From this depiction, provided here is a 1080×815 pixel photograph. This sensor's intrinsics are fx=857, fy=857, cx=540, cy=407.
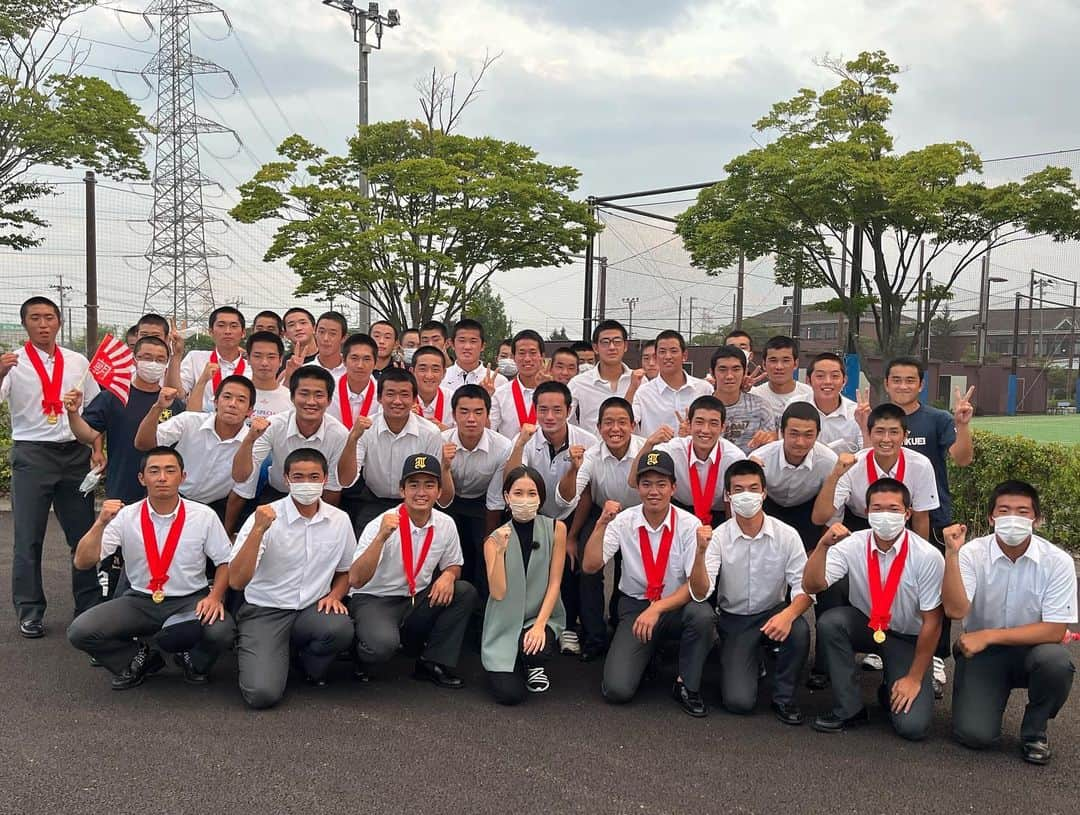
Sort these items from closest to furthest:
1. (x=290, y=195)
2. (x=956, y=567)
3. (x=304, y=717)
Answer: (x=956, y=567)
(x=304, y=717)
(x=290, y=195)

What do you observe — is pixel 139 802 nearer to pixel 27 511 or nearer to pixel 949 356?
pixel 27 511

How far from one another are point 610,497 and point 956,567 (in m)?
2.17

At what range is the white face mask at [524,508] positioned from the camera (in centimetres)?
496

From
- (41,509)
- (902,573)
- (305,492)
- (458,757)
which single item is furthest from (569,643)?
(41,509)

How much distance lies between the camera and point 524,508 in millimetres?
4961

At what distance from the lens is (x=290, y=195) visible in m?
17.1

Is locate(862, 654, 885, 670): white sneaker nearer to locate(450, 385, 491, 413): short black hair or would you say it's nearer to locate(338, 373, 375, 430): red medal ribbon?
locate(450, 385, 491, 413): short black hair

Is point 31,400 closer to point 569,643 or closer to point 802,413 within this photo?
point 569,643

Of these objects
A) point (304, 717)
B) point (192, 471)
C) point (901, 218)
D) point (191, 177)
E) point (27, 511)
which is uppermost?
point (191, 177)

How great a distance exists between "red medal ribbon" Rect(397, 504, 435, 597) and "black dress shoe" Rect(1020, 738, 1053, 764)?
10.5 ft

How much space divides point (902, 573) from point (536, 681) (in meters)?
2.06

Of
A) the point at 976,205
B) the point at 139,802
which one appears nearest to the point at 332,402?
the point at 139,802

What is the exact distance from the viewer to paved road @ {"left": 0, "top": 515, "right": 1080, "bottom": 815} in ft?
11.8

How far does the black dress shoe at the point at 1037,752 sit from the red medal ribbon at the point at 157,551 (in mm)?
4489
